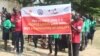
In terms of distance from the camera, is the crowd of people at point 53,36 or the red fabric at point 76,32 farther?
the crowd of people at point 53,36

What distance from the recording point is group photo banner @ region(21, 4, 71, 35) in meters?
14.2

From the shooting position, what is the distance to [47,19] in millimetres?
14469

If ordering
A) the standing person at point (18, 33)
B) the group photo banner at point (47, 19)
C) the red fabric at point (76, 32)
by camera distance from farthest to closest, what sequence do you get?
the standing person at point (18, 33) < the group photo banner at point (47, 19) < the red fabric at point (76, 32)

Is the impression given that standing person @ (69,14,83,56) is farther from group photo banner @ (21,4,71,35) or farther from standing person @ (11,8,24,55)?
standing person @ (11,8,24,55)

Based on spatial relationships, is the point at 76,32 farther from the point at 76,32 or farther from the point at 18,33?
the point at 18,33

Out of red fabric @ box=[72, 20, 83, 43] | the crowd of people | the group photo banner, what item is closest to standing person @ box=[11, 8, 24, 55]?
the crowd of people

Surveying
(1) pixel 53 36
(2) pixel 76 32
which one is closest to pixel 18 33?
(1) pixel 53 36

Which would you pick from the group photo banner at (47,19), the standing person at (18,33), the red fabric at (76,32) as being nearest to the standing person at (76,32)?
the red fabric at (76,32)

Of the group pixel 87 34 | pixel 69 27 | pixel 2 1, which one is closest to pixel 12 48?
pixel 69 27

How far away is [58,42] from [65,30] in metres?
1.94

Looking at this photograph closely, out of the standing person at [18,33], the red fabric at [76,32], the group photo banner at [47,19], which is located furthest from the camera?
the standing person at [18,33]

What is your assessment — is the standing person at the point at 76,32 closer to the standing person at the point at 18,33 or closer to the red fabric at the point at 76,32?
the red fabric at the point at 76,32

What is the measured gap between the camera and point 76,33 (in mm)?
13961

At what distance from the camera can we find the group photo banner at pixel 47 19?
14.2 meters
